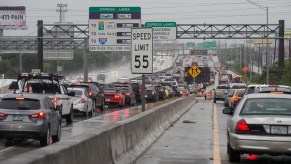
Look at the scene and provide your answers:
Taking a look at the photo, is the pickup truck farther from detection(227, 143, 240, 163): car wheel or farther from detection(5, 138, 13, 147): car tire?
detection(227, 143, 240, 163): car wheel

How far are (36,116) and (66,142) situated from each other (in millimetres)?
8844

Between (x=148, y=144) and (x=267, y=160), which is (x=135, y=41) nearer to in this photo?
(x=148, y=144)

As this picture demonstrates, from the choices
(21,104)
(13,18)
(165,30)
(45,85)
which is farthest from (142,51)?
(13,18)

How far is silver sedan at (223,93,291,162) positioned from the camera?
39.6 ft

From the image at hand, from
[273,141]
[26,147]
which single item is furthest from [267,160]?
[26,147]

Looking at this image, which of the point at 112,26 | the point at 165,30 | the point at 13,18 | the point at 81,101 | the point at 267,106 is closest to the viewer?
the point at 267,106

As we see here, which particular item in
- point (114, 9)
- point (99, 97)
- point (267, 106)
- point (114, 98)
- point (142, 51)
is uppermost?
point (114, 9)

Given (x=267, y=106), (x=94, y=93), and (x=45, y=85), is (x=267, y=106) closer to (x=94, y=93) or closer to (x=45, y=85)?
(x=45, y=85)

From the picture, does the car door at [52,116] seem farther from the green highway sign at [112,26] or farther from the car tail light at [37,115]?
the green highway sign at [112,26]

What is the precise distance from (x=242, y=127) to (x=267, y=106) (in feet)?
3.31

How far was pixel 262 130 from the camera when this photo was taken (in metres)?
12.2

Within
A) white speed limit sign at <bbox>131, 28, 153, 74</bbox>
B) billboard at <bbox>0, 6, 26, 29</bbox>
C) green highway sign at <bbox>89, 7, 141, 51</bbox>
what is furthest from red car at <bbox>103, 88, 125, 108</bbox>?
billboard at <bbox>0, 6, 26, 29</bbox>

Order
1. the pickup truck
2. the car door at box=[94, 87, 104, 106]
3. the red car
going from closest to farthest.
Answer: the pickup truck, the car door at box=[94, 87, 104, 106], the red car

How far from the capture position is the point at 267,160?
13859 millimetres
